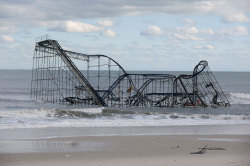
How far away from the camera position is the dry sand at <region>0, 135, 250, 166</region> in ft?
46.5

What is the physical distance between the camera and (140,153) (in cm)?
1608

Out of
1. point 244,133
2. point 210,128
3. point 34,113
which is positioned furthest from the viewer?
point 34,113

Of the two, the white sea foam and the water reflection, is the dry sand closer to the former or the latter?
the water reflection

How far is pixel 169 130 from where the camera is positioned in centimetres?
2394

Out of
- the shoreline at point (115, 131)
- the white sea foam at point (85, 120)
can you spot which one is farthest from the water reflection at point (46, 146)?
the white sea foam at point (85, 120)

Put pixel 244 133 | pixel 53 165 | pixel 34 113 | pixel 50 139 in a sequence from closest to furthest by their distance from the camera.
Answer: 1. pixel 53 165
2. pixel 50 139
3. pixel 244 133
4. pixel 34 113

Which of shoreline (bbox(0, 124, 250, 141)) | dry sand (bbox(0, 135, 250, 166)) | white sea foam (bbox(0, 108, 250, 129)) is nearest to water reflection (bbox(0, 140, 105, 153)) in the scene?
dry sand (bbox(0, 135, 250, 166))

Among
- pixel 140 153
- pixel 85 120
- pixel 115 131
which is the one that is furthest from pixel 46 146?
pixel 85 120

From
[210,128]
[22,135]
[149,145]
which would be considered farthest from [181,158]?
[210,128]

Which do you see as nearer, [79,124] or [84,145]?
[84,145]

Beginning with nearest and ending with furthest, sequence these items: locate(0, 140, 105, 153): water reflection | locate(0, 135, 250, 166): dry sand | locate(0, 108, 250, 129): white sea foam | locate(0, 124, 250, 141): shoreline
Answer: locate(0, 135, 250, 166): dry sand, locate(0, 140, 105, 153): water reflection, locate(0, 124, 250, 141): shoreline, locate(0, 108, 250, 129): white sea foam

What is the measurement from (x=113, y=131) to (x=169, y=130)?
2.96 metres

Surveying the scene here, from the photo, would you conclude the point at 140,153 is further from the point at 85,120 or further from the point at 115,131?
the point at 85,120

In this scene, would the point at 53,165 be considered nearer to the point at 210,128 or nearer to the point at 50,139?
the point at 50,139
